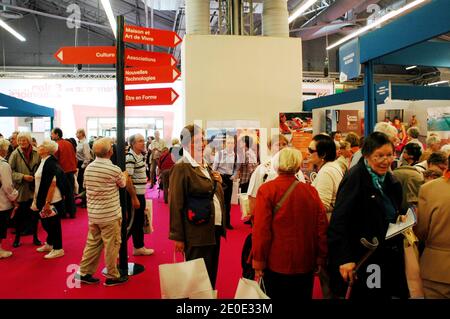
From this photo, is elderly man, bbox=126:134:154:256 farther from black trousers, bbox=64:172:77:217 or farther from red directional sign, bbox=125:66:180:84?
black trousers, bbox=64:172:77:217

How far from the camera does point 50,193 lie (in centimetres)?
426

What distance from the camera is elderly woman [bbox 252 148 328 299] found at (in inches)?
81.3

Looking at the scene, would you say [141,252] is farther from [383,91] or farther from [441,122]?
[441,122]

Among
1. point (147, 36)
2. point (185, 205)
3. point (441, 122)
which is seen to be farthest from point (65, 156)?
point (441, 122)

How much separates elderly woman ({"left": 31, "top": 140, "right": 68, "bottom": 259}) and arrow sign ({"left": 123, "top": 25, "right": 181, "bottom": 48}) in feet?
5.71

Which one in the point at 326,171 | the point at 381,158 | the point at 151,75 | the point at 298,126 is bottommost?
the point at 326,171

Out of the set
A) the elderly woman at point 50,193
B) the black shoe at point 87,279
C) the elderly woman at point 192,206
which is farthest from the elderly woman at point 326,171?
the elderly woman at point 50,193

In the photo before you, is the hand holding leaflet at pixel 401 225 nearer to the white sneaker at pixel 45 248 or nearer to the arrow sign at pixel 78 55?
the arrow sign at pixel 78 55

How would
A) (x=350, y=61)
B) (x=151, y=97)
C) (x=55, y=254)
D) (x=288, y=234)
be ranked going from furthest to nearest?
(x=55, y=254) < (x=350, y=61) < (x=151, y=97) < (x=288, y=234)

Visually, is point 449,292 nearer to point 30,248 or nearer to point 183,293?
point 183,293

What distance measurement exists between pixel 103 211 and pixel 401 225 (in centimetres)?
246

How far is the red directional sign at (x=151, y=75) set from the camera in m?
3.39

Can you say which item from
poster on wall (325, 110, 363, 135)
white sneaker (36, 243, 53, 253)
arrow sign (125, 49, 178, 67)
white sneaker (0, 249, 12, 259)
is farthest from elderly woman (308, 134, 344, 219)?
poster on wall (325, 110, 363, 135)

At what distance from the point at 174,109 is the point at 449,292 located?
1329cm
